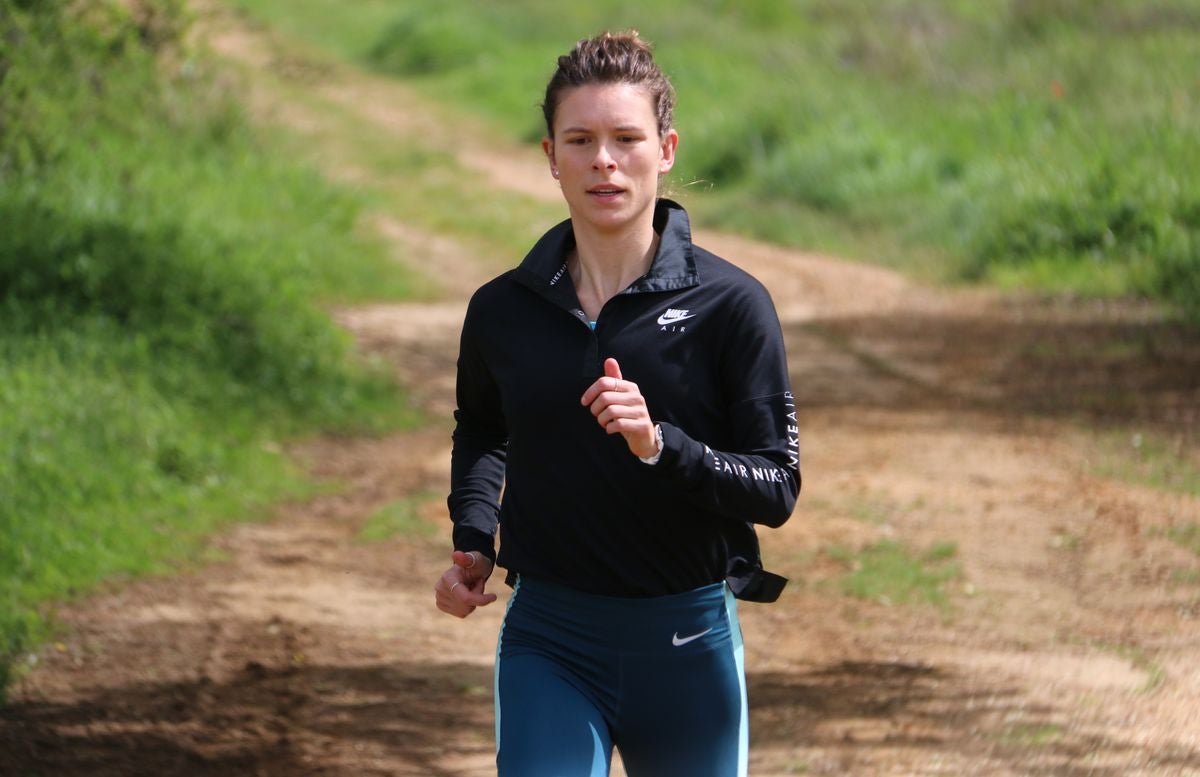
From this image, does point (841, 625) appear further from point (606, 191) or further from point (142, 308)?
point (142, 308)

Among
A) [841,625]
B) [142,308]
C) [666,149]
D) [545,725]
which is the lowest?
[841,625]

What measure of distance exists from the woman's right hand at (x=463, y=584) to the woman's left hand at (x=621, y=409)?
0.57 m

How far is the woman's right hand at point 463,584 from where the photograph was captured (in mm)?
3045

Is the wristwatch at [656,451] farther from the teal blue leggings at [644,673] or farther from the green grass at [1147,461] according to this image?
the green grass at [1147,461]

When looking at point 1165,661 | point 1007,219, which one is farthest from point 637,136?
point 1007,219

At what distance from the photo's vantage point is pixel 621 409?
101 inches

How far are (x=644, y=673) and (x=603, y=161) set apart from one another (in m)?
0.84

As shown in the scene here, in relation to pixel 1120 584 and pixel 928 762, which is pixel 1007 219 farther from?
pixel 928 762

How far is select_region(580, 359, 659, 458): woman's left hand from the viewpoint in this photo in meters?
2.56

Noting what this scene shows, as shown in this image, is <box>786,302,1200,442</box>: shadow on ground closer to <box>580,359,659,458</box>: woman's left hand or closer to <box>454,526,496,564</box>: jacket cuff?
<box>454,526,496,564</box>: jacket cuff

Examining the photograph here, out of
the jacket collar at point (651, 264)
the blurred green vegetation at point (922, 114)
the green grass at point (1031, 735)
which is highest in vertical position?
the blurred green vegetation at point (922, 114)

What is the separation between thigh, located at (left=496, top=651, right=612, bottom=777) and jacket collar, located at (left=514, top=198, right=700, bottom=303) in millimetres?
610

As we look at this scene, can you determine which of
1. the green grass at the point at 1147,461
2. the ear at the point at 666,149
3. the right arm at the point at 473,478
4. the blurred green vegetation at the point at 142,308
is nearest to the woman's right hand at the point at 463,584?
the right arm at the point at 473,478

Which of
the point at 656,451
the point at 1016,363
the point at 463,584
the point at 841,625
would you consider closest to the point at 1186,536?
the point at 841,625
